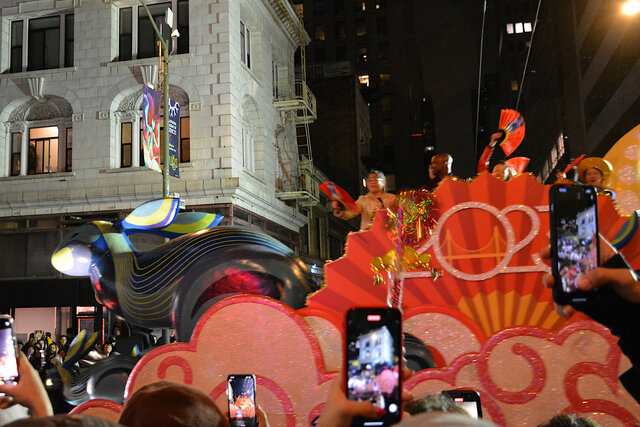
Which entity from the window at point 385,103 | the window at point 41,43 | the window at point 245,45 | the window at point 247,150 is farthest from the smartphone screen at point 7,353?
the window at point 385,103

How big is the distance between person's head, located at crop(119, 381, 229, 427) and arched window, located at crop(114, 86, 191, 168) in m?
20.4

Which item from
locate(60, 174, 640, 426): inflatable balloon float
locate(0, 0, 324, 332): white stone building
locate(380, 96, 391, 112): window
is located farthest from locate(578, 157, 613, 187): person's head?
locate(380, 96, 391, 112): window

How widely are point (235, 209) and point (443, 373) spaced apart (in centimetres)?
1754

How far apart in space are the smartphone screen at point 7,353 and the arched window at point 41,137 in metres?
21.0

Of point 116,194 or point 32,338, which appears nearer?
point 32,338

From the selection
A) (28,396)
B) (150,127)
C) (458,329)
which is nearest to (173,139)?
(150,127)

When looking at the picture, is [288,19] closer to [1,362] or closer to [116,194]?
[116,194]

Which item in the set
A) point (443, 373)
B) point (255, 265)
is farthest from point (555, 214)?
point (255, 265)

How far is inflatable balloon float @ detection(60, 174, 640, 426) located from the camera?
14.8 ft

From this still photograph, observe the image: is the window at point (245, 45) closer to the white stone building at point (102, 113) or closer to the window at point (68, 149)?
the white stone building at point (102, 113)

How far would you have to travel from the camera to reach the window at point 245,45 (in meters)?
24.1

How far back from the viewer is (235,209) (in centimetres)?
2172

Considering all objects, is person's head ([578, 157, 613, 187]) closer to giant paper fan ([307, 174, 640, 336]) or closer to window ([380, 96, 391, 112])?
giant paper fan ([307, 174, 640, 336])

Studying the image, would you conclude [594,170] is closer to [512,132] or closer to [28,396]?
[512,132]
